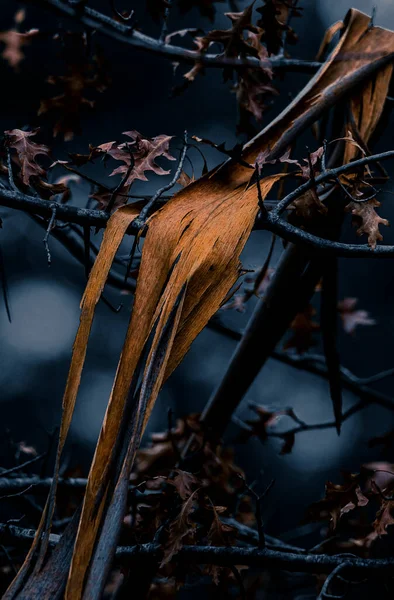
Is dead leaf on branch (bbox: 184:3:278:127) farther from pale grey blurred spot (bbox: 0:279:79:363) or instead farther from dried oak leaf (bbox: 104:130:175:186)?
pale grey blurred spot (bbox: 0:279:79:363)

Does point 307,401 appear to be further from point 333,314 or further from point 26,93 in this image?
point 333,314

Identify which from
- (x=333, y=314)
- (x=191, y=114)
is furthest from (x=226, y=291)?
(x=191, y=114)

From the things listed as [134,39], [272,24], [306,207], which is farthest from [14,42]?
[306,207]

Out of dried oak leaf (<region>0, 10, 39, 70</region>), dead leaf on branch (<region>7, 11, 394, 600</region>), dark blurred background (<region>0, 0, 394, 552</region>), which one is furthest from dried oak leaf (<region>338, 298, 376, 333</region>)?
dark blurred background (<region>0, 0, 394, 552</region>)

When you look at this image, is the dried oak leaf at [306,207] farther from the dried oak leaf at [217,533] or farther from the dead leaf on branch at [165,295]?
the dried oak leaf at [217,533]

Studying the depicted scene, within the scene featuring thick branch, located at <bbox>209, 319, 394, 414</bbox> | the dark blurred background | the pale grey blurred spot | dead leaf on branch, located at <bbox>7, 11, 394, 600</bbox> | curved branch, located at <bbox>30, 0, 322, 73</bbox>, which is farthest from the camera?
the pale grey blurred spot

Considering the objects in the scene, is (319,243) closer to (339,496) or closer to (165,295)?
(165,295)

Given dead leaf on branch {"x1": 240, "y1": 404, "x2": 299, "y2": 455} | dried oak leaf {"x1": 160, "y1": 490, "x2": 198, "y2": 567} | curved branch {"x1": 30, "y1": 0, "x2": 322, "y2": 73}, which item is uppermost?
curved branch {"x1": 30, "y1": 0, "x2": 322, "y2": 73}
